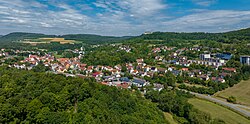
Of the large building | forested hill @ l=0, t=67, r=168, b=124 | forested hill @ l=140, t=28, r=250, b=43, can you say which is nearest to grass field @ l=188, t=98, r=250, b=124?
forested hill @ l=0, t=67, r=168, b=124

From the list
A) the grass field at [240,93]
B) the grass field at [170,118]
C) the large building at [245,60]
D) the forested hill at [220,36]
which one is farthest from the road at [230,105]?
→ the forested hill at [220,36]

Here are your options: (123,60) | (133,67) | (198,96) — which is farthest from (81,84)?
(123,60)

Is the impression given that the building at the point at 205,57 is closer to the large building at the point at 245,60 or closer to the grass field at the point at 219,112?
→ the large building at the point at 245,60

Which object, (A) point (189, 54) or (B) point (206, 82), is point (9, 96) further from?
(A) point (189, 54)

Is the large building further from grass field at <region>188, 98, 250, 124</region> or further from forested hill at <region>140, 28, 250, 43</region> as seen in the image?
grass field at <region>188, 98, 250, 124</region>

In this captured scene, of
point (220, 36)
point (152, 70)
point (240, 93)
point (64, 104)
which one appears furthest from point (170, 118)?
point (220, 36)

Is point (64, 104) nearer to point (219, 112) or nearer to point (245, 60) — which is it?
point (219, 112)

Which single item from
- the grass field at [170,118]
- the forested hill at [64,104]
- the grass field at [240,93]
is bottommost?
Answer: the grass field at [170,118]
